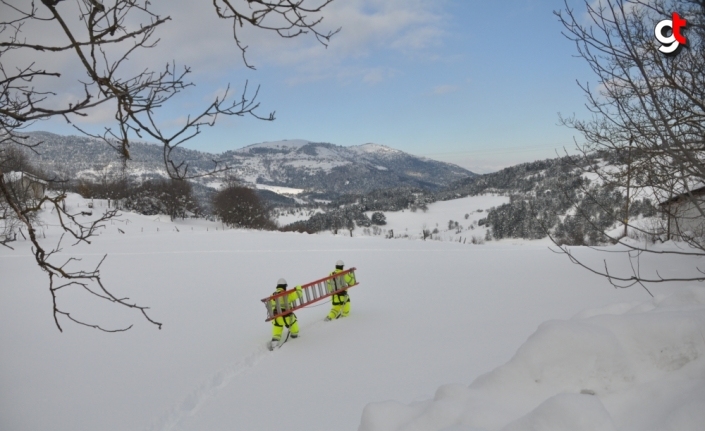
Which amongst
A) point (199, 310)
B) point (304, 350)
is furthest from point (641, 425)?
point (199, 310)

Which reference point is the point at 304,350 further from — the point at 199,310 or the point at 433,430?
the point at 433,430

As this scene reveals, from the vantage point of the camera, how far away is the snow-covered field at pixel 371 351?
267 cm

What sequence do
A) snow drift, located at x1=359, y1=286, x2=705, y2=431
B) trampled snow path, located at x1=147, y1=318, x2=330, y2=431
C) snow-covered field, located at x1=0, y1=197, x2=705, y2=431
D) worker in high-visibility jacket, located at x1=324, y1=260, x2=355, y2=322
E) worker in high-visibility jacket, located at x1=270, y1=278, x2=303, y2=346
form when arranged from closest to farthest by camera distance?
snow drift, located at x1=359, y1=286, x2=705, y2=431
snow-covered field, located at x1=0, y1=197, x2=705, y2=431
trampled snow path, located at x1=147, y1=318, x2=330, y2=431
worker in high-visibility jacket, located at x1=270, y1=278, x2=303, y2=346
worker in high-visibility jacket, located at x1=324, y1=260, x2=355, y2=322

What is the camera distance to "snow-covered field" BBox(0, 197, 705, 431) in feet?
8.75

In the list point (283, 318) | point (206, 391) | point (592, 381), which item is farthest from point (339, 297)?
point (592, 381)

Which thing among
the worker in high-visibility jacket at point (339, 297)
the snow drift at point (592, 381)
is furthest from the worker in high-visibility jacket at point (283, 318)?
the snow drift at point (592, 381)

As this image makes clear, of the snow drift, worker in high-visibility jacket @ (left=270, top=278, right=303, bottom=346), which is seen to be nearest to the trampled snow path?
worker in high-visibility jacket @ (left=270, top=278, right=303, bottom=346)

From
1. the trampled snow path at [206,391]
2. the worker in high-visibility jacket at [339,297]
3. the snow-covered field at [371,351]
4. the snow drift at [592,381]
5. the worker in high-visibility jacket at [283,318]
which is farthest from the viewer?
the worker in high-visibility jacket at [339,297]

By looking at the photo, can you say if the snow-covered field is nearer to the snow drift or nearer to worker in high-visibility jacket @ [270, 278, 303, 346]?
the snow drift

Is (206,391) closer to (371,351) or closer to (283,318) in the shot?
(283,318)

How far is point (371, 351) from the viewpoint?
7.07 meters

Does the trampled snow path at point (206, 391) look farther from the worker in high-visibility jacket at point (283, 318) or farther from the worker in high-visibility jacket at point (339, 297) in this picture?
the worker in high-visibility jacket at point (339, 297)

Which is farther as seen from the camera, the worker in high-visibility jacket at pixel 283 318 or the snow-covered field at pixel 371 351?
the worker in high-visibility jacket at pixel 283 318

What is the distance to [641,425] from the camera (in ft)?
7.57
